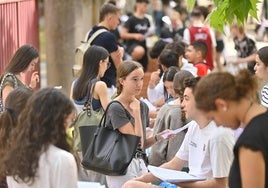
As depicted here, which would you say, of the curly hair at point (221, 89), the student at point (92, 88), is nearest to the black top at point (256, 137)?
the curly hair at point (221, 89)

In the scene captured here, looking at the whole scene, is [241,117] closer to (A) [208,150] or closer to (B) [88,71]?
(A) [208,150]

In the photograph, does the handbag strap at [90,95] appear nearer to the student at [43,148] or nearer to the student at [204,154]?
the student at [204,154]

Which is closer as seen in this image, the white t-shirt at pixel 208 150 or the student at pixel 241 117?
the student at pixel 241 117

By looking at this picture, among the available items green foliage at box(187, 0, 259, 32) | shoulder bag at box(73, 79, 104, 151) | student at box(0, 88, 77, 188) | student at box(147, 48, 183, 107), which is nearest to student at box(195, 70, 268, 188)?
student at box(0, 88, 77, 188)

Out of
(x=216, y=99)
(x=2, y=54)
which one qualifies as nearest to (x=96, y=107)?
(x=2, y=54)

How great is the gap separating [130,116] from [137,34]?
7099mm

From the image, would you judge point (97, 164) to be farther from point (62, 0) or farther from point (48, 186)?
point (62, 0)

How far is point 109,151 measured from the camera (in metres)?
6.80

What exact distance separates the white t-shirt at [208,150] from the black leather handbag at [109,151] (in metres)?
0.62

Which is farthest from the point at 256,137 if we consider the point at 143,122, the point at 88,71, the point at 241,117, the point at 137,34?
the point at 137,34

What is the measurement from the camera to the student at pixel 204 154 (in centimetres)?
560

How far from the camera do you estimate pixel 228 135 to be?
5621mm

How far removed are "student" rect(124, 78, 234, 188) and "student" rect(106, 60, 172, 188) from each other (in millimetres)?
625

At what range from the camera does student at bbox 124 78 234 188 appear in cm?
560
